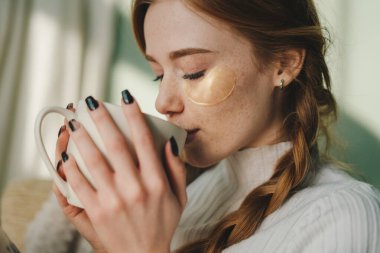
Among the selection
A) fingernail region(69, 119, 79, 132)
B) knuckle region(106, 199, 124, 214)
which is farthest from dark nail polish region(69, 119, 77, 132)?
knuckle region(106, 199, 124, 214)

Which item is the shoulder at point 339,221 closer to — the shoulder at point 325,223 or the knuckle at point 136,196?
the shoulder at point 325,223

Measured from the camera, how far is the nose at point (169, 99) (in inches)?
27.2

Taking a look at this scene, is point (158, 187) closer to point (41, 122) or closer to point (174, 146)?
point (174, 146)

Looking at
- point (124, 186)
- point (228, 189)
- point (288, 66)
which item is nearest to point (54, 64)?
A: point (228, 189)

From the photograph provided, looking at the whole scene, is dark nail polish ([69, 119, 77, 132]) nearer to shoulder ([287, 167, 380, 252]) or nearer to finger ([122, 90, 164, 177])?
finger ([122, 90, 164, 177])

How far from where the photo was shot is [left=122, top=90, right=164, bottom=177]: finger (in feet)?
1.74

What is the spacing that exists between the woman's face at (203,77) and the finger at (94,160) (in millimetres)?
178

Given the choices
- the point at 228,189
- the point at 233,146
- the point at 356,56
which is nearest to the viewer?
the point at 233,146

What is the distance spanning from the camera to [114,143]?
52cm

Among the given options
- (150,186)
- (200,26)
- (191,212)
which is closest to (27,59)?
(191,212)

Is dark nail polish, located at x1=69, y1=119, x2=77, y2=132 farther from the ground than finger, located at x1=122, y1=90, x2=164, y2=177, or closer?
farther from the ground

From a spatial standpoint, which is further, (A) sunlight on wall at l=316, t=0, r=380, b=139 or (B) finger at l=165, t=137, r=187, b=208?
(A) sunlight on wall at l=316, t=0, r=380, b=139

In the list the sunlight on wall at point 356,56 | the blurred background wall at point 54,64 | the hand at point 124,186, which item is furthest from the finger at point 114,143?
the blurred background wall at point 54,64

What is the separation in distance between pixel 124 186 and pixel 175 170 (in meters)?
0.07
